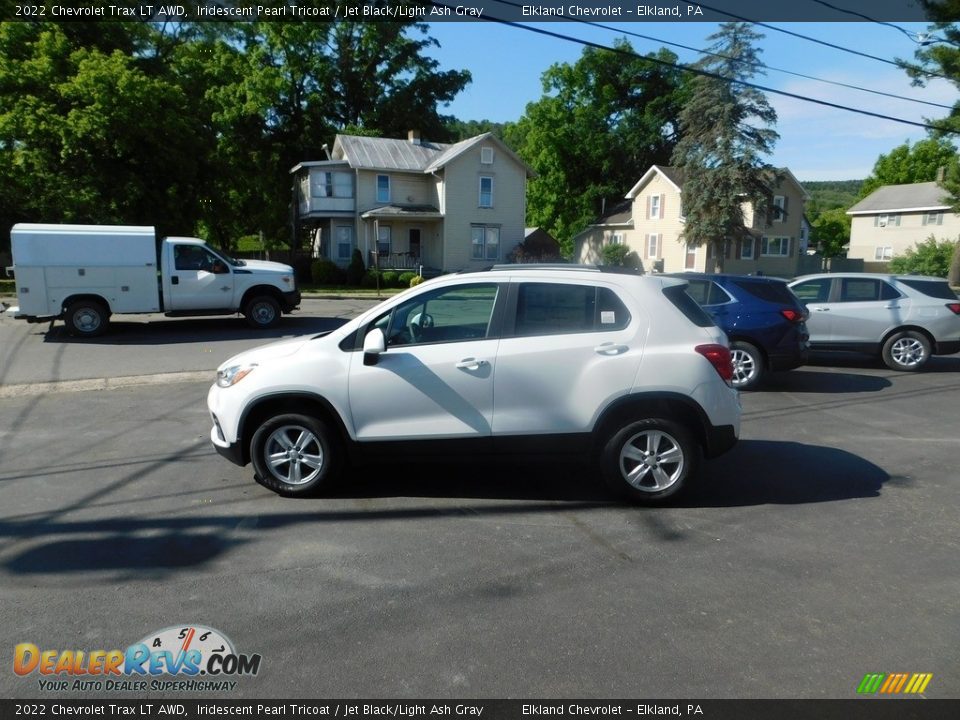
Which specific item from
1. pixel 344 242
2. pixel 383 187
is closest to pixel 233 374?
pixel 344 242

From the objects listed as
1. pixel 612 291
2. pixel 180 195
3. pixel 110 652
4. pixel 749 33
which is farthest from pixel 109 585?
pixel 749 33

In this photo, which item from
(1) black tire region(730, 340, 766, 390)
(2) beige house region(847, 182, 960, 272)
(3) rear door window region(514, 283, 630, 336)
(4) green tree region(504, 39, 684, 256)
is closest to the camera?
(3) rear door window region(514, 283, 630, 336)

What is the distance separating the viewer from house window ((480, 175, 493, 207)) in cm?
4217

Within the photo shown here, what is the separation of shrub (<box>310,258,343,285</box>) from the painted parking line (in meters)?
26.7

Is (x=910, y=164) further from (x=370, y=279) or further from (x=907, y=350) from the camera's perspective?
(x=907, y=350)

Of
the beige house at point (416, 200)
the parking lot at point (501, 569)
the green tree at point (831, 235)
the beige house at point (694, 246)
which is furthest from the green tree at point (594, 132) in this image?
the parking lot at point (501, 569)

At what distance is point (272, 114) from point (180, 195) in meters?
16.4

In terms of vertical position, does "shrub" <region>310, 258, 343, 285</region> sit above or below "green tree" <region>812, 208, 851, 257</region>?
below

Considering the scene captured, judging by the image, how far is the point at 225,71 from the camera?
4094 centimetres

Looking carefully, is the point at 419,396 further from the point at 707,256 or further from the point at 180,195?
the point at 707,256

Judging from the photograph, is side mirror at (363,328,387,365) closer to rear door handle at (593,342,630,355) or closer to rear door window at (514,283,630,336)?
rear door window at (514,283,630,336)

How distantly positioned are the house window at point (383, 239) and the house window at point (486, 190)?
572 cm

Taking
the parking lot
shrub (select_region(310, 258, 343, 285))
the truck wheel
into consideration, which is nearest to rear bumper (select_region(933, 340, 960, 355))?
the parking lot
